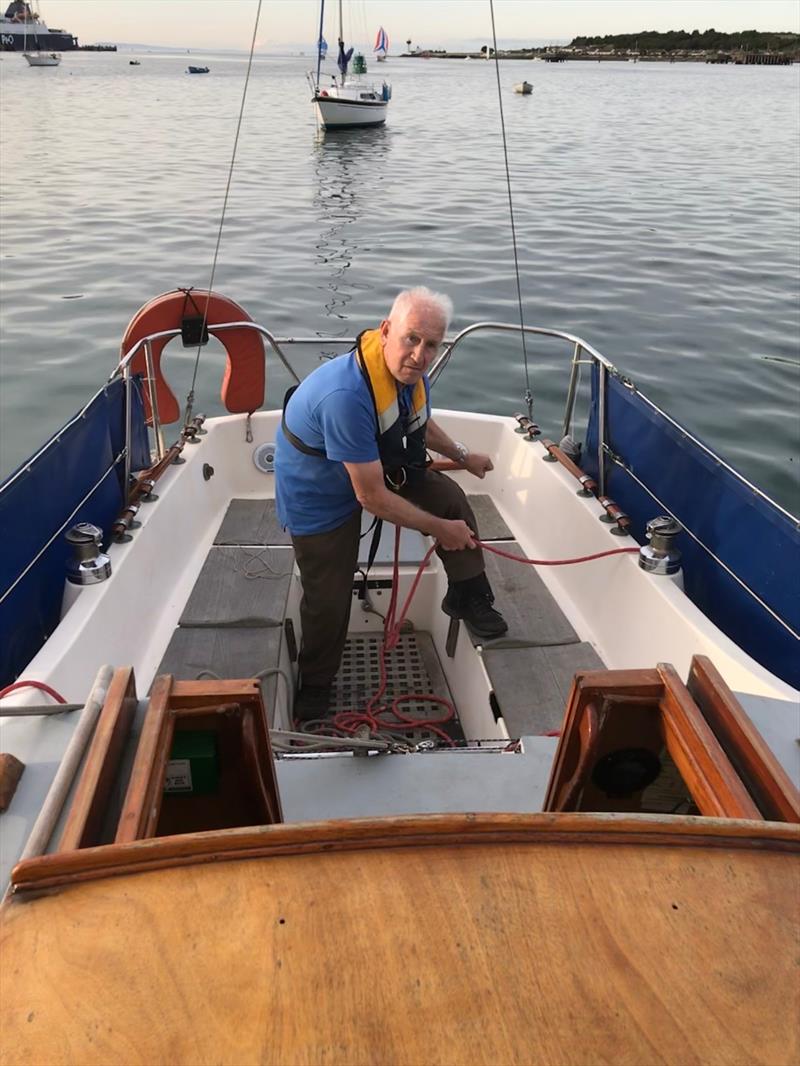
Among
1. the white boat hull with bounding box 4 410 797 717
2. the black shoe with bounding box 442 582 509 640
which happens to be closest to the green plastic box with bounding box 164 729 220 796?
the white boat hull with bounding box 4 410 797 717

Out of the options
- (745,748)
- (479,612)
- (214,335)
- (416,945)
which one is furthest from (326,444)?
(214,335)

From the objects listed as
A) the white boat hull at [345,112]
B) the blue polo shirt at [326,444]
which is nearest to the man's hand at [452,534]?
the blue polo shirt at [326,444]

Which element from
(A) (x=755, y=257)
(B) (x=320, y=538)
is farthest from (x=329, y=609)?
(A) (x=755, y=257)

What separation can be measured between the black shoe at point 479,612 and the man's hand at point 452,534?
1.24 ft

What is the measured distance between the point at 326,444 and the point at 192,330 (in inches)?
74.3

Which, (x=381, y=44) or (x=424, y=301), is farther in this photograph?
(x=381, y=44)

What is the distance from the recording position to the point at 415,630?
396cm

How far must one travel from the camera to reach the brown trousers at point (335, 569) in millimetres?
2904

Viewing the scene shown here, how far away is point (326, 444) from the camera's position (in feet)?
8.36

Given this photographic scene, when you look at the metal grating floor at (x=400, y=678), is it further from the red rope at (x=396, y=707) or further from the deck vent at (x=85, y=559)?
the deck vent at (x=85, y=559)

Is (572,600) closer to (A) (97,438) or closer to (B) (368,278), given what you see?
(A) (97,438)

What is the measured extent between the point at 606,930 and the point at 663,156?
81.7ft

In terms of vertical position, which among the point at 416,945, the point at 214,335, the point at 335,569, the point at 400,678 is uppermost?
the point at 214,335

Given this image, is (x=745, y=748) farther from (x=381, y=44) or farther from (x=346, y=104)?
(x=381, y=44)
